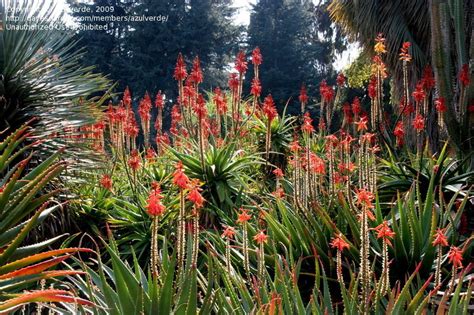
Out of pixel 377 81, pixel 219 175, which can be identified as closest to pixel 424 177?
pixel 377 81

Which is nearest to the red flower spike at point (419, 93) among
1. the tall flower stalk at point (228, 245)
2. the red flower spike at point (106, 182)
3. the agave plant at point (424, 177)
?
the agave plant at point (424, 177)

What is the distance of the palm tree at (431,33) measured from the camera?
5305mm

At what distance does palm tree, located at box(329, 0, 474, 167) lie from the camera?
17.4 feet

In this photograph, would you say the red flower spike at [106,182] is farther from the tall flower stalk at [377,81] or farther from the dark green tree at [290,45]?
the dark green tree at [290,45]

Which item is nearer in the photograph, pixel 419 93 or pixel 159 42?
pixel 419 93

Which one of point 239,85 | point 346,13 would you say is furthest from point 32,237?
point 346,13

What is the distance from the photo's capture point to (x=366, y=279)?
7.67 ft

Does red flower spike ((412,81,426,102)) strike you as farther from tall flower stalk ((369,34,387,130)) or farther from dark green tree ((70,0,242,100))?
dark green tree ((70,0,242,100))

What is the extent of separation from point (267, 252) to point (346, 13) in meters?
6.43

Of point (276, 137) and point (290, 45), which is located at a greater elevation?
point (290, 45)

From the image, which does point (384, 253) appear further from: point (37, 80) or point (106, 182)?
point (37, 80)

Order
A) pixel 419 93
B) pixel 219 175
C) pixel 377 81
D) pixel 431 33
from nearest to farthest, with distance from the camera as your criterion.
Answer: pixel 419 93 → pixel 377 81 → pixel 219 175 → pixel 431 33

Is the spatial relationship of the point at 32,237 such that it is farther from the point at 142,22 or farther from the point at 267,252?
the point at 142,22

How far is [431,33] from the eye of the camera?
19.8 feet
